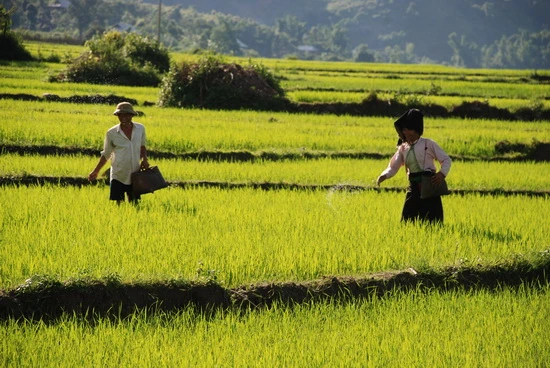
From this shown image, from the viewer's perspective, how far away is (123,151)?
21.5ft

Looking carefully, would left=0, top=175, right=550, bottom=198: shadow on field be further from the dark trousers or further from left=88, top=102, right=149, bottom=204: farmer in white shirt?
the dark trousers

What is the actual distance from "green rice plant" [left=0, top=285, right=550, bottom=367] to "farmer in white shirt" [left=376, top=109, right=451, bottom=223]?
169 cm

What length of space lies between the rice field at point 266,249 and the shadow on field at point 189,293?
55 millimetres

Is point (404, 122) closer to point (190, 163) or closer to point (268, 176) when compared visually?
point (268, 176)

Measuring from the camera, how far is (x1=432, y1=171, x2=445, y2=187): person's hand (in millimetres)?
5980

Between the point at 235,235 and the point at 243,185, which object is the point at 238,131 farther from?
the point at 235,235

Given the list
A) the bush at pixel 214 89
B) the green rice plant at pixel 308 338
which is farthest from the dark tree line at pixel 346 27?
the green rice plant at pixel 308 338

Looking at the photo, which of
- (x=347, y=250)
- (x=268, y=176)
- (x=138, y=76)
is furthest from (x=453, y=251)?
(x=138, y=76)

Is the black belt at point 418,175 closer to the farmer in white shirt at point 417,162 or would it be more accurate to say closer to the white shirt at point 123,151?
the farmer in white shirt at point 417,162

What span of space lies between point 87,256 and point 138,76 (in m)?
17.8

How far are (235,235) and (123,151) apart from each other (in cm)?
146

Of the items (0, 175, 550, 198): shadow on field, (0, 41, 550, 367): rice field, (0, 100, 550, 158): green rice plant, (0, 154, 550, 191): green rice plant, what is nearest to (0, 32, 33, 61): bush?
(0, 100, 550, 158): green rice plant

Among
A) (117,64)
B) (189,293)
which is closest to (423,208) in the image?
(189,293)

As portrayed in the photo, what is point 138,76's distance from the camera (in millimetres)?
22141
